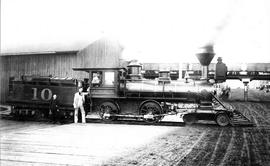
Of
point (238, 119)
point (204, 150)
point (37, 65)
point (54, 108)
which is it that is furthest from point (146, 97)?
point (37, 65)

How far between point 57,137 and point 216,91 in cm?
550

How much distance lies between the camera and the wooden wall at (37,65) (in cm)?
1155

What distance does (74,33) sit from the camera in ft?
46.2

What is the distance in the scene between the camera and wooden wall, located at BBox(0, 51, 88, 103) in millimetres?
11555

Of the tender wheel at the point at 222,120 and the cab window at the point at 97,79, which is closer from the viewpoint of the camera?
the tender wheel at the point at 222,120

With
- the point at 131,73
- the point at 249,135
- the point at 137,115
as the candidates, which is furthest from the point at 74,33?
the point at 249,135

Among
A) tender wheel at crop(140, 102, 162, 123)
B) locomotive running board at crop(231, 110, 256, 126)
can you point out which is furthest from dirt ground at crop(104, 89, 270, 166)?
tender wheel at crop(140, 102, 162, 123)

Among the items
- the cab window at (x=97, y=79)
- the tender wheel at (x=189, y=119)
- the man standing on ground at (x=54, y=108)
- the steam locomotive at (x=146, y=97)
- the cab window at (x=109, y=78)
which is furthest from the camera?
the man standing on ground at (x=54, y=108)

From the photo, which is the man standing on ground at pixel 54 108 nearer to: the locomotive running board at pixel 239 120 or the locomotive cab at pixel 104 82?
the locomotive cab at pixel 104 82

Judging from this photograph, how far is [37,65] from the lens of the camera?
38.0ft

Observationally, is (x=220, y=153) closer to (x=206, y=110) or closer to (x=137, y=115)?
(x=206, y=110)

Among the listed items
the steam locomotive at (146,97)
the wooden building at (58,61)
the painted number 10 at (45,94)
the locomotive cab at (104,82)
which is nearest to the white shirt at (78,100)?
the steam locomotive at (146,97)

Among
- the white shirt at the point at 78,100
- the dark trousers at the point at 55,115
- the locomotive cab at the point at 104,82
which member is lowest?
the dark trousers at the point at 55,115

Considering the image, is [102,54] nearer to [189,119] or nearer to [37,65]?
[37,65]
